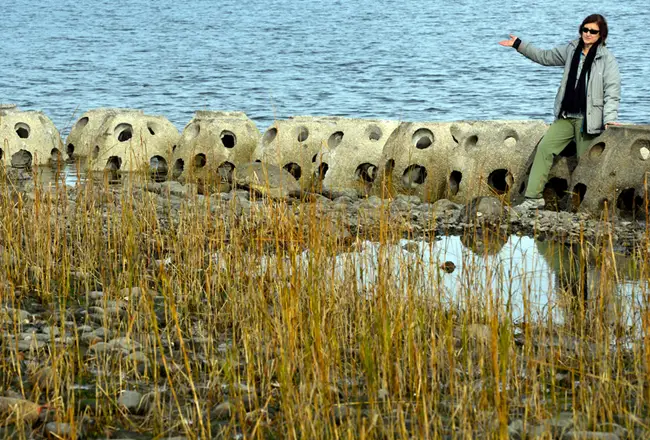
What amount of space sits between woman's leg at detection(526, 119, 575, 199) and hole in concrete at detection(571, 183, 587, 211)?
0.30 metres

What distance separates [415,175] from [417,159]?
0.32m

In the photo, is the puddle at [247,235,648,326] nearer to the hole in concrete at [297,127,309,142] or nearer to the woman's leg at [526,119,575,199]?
the woman's leg at [526,119,575,199]

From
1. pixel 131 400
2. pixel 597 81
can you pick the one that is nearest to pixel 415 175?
pixel 597 81

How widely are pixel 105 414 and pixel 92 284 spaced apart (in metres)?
2.30

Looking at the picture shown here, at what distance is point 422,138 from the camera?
37.6 ft

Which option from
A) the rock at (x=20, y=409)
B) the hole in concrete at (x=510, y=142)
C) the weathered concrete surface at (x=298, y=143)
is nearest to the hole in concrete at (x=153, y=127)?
the weathered concrete surface at (x=298, y=143)

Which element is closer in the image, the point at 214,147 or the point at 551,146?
the point at 551,146

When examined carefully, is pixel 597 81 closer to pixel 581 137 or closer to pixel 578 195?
pixel 581 137

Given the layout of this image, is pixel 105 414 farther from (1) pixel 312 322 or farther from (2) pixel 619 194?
(2) pixel 619 194

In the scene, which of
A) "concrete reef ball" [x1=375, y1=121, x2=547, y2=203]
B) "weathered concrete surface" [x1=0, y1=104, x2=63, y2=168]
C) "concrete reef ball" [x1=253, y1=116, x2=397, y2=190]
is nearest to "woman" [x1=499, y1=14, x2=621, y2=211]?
"concrete reef ball" [x1=375, y1=121, x2=547, y2=203]

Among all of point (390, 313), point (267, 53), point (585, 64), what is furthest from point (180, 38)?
point (390, 313)

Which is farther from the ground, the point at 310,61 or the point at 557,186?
the point at 310,61

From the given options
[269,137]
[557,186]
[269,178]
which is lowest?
[557,186]

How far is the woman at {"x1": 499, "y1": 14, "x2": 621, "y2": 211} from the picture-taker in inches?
371
